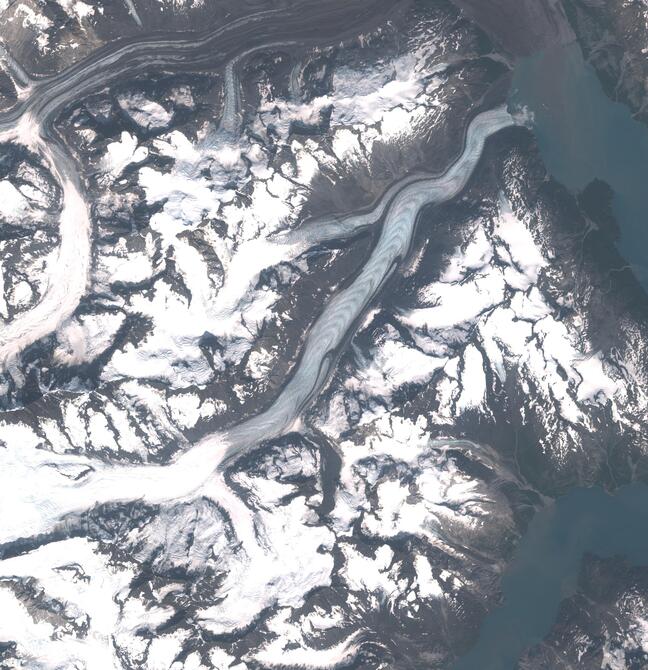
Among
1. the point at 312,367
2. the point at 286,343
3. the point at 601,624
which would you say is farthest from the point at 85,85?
the point at 601,624

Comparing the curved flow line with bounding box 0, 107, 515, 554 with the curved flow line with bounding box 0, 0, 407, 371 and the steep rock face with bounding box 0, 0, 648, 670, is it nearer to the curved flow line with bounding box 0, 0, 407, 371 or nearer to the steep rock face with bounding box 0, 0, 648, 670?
the steep rock face with bounding box 0, 0, 648, 670

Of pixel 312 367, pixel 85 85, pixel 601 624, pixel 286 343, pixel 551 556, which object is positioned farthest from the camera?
pixel 551 556

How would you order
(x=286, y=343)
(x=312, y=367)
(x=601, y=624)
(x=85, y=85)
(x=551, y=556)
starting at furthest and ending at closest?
1. (x=551, y=556)
2. (x=312, y=367)
3. (x=286, y=343)
4. (x=601, y=624)
5. (x=85, y=85)

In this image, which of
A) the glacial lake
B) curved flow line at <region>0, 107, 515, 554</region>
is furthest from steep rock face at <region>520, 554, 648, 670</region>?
curved flow line at <region>0, 107, 515, 554</region>

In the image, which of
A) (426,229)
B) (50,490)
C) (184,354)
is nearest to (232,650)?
(50,490)

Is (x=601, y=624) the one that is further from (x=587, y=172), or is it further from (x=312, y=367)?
(x=587, y=172)

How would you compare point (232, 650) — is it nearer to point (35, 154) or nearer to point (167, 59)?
point (35, 154)
